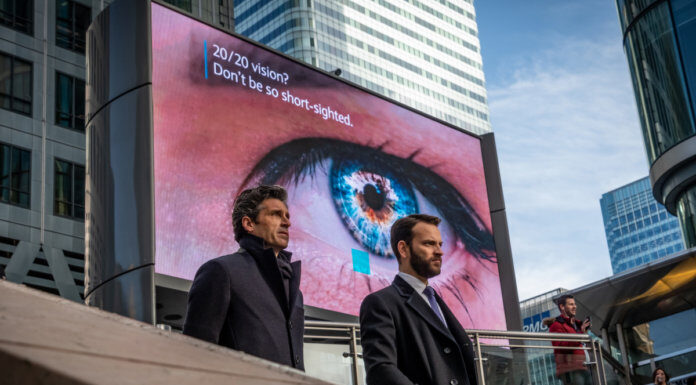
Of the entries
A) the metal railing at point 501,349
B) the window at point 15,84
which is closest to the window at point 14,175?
the window at point 15,84

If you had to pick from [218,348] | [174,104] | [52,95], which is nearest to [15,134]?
[52,95]

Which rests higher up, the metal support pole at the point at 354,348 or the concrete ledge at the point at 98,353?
the metal support pole at the point at 354,348

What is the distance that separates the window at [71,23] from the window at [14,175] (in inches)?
159

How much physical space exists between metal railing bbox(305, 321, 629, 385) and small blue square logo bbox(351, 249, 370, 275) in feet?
11.3

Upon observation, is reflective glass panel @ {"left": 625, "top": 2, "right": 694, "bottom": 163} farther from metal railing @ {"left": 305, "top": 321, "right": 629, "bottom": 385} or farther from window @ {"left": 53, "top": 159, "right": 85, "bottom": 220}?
metal railing @ {"left": 305, "top": 321, "right": 629, "bottom": 385}

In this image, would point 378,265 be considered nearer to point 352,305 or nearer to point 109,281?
point 352,305

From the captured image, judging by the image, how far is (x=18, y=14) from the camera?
89.1 ft

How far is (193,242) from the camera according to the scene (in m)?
11.6

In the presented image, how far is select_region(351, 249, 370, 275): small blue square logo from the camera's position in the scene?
13.6 metres

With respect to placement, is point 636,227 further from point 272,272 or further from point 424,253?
point 272,272

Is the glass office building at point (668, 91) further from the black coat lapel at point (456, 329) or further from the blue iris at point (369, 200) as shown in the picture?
the black coat lapel at point (456, 329)

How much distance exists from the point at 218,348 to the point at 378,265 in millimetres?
12463

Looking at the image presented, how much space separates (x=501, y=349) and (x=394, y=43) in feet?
317

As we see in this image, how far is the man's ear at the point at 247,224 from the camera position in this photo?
470cm
